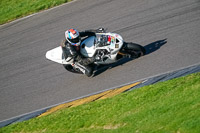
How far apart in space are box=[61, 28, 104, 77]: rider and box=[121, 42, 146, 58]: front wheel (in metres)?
1.03

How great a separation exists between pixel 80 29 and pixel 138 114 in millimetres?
7970

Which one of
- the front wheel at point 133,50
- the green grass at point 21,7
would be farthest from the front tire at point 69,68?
the green grass at point 21,7

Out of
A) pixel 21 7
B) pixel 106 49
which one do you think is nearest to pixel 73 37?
pixel 106 49

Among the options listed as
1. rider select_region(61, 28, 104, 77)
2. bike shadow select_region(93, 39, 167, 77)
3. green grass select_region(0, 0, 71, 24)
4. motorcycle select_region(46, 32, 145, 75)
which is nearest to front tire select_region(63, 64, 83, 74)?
motorcycle select_region(46, 32, 145, 75)

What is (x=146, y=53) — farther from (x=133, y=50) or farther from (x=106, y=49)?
(x=106, y=49)

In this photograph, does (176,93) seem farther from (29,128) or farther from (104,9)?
(104,9)

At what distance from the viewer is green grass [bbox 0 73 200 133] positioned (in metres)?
8.39

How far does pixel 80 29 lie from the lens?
16.7 metres

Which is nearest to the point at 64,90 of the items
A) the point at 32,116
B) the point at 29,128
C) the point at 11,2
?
the point at 32,116

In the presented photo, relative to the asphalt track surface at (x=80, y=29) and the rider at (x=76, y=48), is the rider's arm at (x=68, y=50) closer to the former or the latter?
the rider at (x=76, y=48)

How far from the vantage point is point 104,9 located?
17312 mm

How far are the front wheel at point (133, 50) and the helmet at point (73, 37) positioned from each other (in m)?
1.56

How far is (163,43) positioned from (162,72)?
1.85 m

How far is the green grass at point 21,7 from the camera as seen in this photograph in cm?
1958
